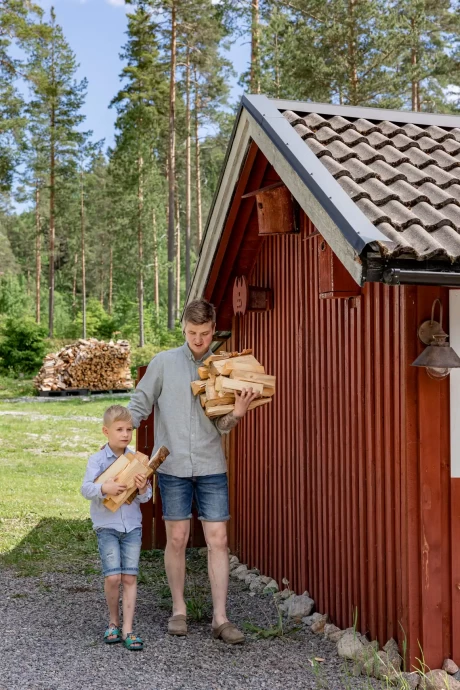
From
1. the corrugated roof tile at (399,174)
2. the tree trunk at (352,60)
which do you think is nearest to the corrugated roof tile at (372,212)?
the corrugated roof tile at (399,174)

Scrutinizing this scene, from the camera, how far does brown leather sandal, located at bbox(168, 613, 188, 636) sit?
17.3ft

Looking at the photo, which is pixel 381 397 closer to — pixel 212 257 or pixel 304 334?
pixel 304 334

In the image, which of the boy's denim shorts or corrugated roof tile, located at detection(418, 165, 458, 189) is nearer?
corrugated roof tile, located at detection(418, 165, 458, 189)

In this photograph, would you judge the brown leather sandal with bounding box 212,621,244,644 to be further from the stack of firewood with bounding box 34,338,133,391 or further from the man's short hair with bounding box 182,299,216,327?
the stack of firewood with bounding box 34,338,133,391

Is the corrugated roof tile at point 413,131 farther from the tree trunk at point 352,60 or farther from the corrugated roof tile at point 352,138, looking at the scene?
the tree trunk at point 352,60

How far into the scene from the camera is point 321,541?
5.65 m

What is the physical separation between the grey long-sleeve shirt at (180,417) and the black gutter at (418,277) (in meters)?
1.93

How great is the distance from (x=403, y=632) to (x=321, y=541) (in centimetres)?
129

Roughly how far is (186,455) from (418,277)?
7.02 feet

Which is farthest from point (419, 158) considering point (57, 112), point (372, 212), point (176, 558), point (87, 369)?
point (57, 112)

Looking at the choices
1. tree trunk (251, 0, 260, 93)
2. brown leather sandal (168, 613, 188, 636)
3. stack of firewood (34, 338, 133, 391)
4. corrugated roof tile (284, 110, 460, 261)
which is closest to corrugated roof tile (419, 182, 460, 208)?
corrugated roof tile (284, 110, 460, 261)

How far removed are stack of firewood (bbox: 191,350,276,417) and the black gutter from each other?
1.44 m

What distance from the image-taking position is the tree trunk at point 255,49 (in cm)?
2622

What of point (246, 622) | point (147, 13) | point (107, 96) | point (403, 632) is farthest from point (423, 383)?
point (107, 96)
